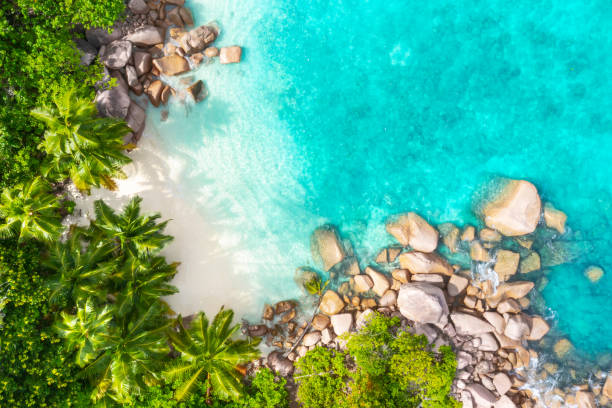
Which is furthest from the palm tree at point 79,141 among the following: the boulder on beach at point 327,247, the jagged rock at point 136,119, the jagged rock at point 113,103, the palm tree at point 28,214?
the boulder on beach at point 327,247

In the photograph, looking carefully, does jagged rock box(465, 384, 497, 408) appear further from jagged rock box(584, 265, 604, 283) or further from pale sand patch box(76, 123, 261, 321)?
pale sand patch box(76, 123, 261, 321)

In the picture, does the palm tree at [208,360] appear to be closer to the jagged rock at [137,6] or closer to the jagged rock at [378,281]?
the jagged rock at [378,281]

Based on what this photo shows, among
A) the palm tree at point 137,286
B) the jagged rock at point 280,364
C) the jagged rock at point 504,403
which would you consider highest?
the palm tree at point 137,286

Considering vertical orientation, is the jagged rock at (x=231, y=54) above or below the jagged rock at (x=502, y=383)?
above

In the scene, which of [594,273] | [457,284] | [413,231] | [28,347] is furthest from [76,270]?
[594,273]

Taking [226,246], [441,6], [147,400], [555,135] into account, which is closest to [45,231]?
[226,246]

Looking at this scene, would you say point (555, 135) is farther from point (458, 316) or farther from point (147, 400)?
point (147, 400)
